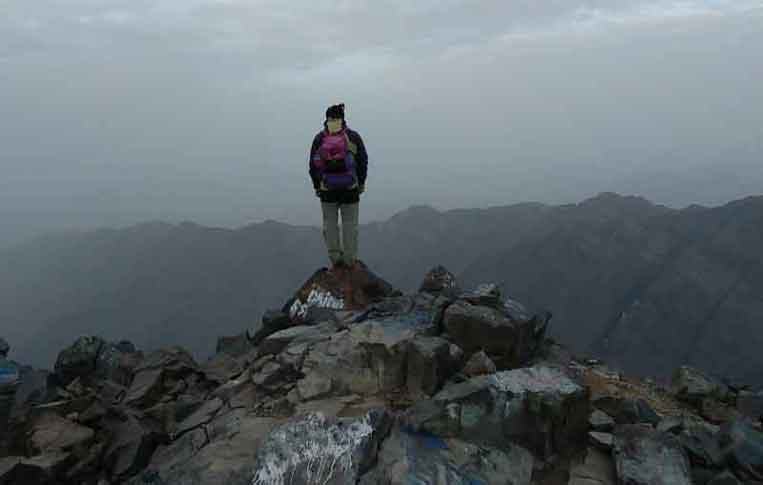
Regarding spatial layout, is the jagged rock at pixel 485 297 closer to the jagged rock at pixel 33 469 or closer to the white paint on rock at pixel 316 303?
the white paint on rock at pixel 316 303

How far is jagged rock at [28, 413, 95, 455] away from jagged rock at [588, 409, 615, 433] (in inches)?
345

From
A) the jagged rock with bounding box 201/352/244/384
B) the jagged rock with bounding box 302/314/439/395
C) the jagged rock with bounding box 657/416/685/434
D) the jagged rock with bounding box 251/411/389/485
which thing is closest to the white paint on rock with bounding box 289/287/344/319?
the jagged rock with bounding box 201/352/244/384

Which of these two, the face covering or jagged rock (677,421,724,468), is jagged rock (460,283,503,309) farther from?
the face covering

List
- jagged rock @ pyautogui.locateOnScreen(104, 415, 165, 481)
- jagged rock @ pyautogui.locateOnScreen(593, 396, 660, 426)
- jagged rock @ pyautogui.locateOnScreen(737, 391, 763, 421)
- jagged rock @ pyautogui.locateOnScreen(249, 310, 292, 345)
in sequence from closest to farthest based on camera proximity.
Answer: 1. jagged rock @ pyautogui.locateOnScreen(104, 415, 165, 481)
2. jagged rock @ pyautogui.locateOnScreen(593, 396, 660, 426)
3. jagged rock @ pyautogui.locateOnScreen(737, 391, 763, 421)
4. jagged rock @ pyautogui.locateOnScreen(249, 310, 292, 345)

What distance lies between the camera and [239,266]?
195 meters

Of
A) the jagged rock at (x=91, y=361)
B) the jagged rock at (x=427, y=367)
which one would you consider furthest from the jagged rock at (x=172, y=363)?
the jagged rock at (x=427, y=367)

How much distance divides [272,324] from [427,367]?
656cm

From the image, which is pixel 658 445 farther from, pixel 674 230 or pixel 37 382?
pixel 674 230

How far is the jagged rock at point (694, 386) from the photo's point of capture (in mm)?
13164

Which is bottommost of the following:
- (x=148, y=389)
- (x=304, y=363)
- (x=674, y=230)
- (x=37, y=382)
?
(x=674, y=230)

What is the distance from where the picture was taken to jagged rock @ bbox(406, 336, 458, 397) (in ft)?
32.3

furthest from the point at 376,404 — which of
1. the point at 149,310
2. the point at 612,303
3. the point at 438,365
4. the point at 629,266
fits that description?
the point at 149,310

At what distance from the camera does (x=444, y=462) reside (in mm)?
7652

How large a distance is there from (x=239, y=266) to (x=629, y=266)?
129034mm
